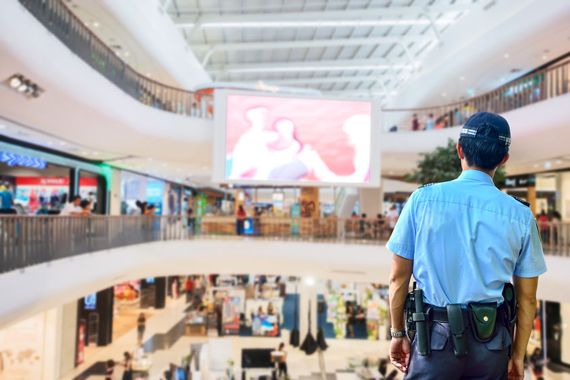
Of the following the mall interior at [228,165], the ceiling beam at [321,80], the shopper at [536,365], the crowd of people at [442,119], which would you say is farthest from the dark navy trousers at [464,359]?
the ceiling beam at [321,80]

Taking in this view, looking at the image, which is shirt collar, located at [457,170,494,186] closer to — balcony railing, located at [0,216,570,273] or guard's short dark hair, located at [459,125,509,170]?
guard's short dark hair, located at [459,125,509,170]

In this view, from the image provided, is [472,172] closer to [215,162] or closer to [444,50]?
[215,162]

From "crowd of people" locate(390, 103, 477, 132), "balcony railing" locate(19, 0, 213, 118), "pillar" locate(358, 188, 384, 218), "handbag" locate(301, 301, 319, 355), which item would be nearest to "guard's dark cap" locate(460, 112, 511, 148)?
"balcony railing" locate(19, 0, 213, 118)

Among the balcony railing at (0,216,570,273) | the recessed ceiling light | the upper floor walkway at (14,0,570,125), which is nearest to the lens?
the recessed ceiling light

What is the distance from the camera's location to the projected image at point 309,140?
1245 centimetres

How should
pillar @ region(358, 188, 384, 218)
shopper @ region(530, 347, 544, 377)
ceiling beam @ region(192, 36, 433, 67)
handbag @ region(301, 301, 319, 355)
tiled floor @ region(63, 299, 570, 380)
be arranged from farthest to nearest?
1. ceiling beam @ region(192, 36, 433, 67)
2. pillar @ region(358, 188, 384, 218)
3. handbag @ region(301, 301, 319, 355)
4. tiled floor @ region(63, 299, 570, 380)
5. shopper @ region(530, 347, 544, 377)

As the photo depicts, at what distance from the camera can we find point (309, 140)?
1262cm

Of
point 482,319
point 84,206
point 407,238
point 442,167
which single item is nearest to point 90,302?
point 84,206

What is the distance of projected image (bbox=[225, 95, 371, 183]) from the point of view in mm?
12445

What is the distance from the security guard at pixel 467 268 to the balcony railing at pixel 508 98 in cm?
960

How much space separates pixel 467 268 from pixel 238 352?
15.0 m

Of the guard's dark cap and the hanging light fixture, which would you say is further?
the hanging light fixture

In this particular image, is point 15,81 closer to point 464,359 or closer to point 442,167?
point 464,359

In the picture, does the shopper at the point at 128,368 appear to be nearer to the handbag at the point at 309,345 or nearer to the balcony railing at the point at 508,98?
the handbag at the point at 309,345
